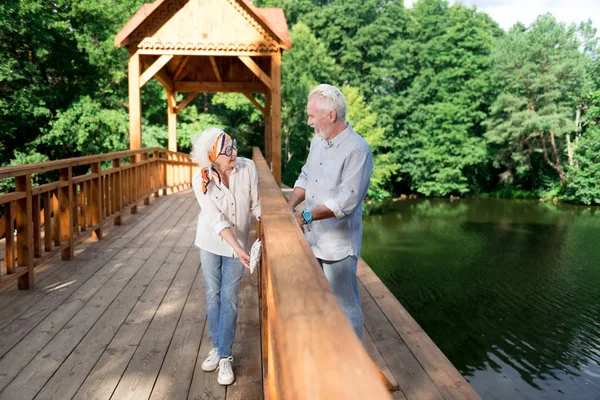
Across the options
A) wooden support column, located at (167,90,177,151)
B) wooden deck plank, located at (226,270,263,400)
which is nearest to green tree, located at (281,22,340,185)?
wooden support column, located at (167,90,177,151)

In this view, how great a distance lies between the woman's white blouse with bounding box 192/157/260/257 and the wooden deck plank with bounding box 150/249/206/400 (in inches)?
29.3

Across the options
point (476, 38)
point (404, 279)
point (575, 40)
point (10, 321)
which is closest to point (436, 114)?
point (476, 38)

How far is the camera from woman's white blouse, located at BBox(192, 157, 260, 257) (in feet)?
9.61

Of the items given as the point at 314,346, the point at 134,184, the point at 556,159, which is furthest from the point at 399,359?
the point at 556,159

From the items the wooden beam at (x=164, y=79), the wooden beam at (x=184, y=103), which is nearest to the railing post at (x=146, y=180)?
the wooden beam at (x=164, y=79)

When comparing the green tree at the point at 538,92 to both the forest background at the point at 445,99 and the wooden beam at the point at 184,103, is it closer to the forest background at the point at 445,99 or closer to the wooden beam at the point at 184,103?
the forest background at the point at 445,99

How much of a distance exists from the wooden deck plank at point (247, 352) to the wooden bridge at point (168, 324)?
10 millimetres

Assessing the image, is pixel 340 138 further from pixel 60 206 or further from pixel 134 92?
pixel 134 92

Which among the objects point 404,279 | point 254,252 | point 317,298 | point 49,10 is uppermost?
point 49,10

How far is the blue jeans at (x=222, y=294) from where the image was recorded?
3029mm

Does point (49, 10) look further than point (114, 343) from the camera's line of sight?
Yes

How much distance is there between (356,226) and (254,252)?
0.55 meters

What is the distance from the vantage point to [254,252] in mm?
2768

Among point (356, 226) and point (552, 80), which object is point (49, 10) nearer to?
point (356, 226)
